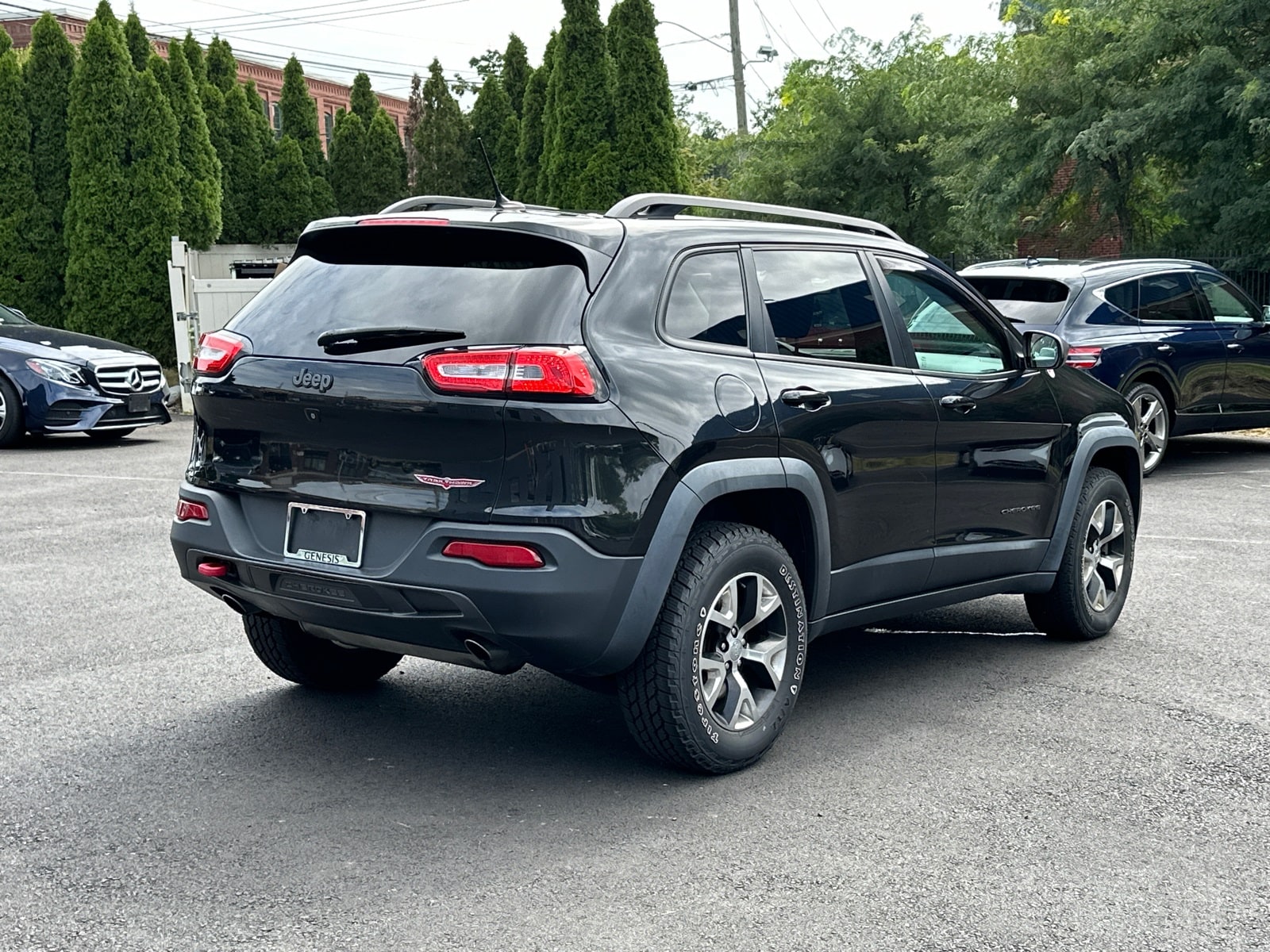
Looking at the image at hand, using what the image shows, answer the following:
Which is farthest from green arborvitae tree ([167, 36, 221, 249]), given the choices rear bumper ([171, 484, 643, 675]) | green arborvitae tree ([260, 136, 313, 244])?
rear bumper ([171, 484, 643, 675])

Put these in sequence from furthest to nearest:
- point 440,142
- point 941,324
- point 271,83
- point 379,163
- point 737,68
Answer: point 271,83, point 737,68, point 440,142, point 379,163, point 941,324

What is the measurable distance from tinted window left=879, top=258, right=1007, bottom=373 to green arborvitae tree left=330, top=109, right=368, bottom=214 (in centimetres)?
2539

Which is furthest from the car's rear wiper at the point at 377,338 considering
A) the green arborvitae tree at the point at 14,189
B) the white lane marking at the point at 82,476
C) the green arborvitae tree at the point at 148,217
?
the green arborvitae tree at the point at 14,189

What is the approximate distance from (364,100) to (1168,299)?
22971 millimetres

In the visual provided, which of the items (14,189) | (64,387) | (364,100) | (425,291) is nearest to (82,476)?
(64,387)

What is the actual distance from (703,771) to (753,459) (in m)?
0.99

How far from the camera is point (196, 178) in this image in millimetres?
20672

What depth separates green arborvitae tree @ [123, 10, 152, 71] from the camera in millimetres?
23422

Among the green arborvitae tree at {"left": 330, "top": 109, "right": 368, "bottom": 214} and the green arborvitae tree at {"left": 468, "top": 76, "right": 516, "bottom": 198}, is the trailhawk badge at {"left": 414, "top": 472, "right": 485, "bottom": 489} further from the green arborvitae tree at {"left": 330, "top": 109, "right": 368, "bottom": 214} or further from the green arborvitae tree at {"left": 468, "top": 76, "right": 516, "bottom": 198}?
the green arborvitae tree at {"left": 330, "top": 109, "right": 368, "bottom": 214}

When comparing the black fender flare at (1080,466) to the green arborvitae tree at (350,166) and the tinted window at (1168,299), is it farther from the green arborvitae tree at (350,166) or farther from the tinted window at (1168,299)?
the green arborvitae tree at (350,166)

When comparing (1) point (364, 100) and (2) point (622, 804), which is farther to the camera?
(1) point (364, 100)

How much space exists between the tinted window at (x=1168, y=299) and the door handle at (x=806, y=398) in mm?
7931

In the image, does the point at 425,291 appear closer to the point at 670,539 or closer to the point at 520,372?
the point at 520,372

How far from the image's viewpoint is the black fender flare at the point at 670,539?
425cm
